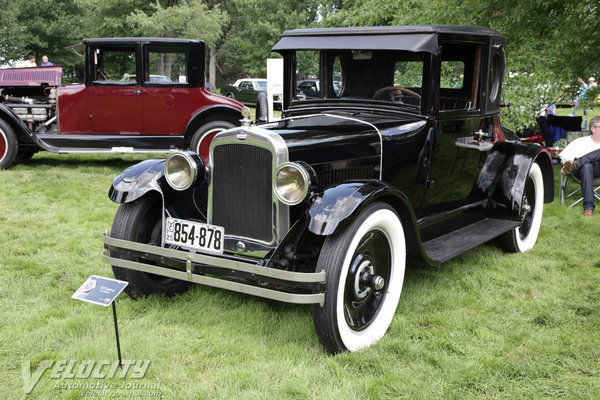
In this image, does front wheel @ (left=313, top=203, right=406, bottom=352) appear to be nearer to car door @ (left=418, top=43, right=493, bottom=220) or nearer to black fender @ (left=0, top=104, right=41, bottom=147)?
car door @ (left=418, top=43, right=493, bottom=220)

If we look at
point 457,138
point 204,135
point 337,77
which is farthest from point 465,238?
point 204,135

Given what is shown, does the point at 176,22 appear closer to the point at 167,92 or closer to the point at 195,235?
the point at 167,92

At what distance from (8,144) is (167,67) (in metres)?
2.65

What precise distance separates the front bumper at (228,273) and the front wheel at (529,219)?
8.71ft

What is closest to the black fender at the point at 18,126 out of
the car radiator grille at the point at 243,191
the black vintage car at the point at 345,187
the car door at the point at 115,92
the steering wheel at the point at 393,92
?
the car door at the point at 115,92

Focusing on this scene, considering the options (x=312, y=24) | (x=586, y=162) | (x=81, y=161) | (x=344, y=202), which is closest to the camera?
(x=344, y=202)

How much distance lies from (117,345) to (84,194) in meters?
4.43

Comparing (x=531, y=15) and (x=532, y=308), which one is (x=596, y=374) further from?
(x=531, y=15)

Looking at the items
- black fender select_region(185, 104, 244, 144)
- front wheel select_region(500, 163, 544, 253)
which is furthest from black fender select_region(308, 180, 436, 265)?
black fender select_region(185, 104, 244, 144)

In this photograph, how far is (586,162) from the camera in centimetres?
623

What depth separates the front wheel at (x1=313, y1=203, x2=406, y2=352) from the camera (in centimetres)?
279

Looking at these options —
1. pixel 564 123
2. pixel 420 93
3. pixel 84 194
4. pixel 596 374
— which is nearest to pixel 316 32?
pixel 420 93

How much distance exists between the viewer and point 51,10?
24312 millimetres

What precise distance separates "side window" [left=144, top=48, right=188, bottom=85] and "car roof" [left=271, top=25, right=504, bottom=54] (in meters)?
4.44
